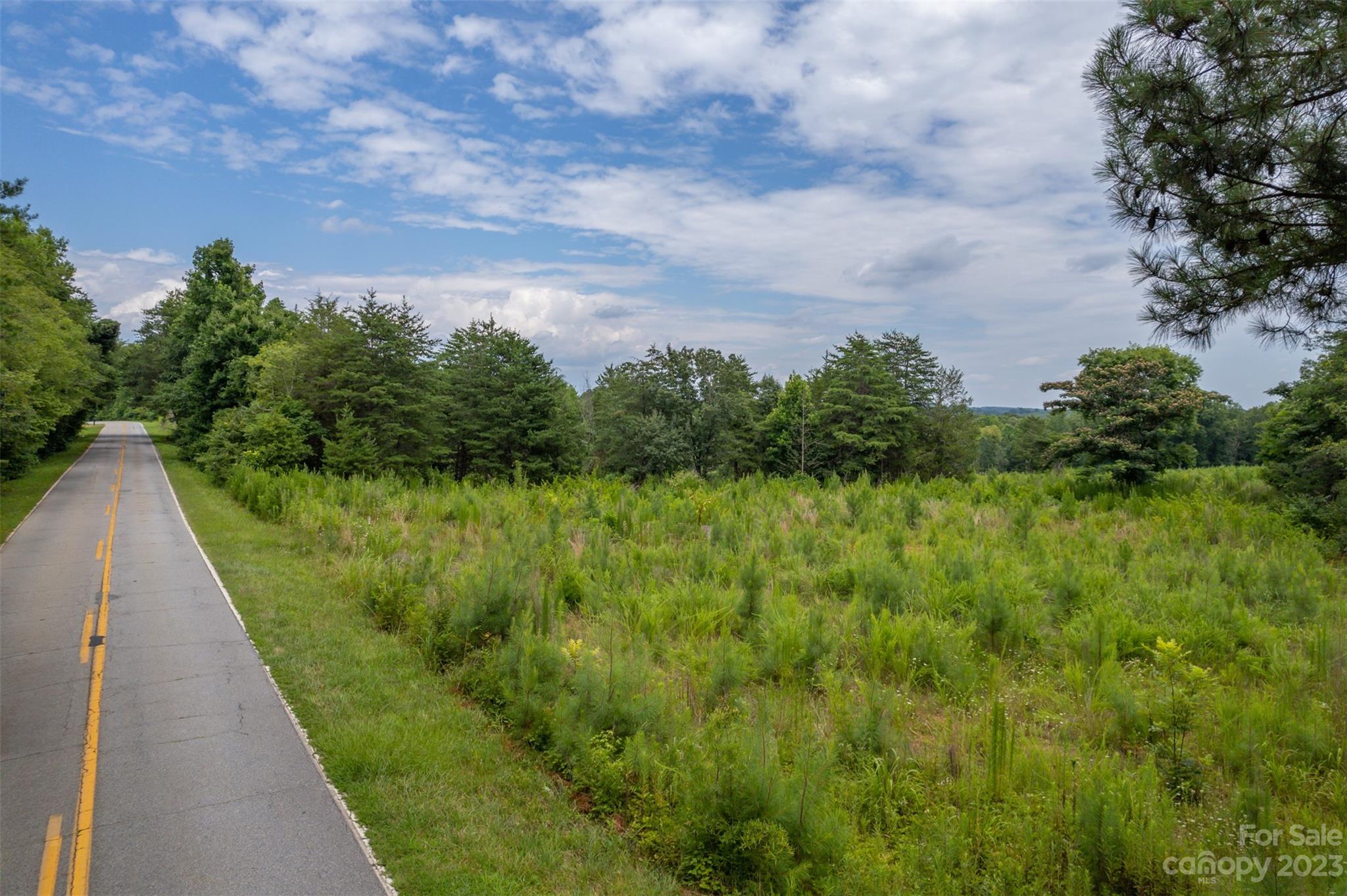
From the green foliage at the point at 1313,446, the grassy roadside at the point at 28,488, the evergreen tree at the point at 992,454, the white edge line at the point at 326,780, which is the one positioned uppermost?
the evergreen tree at the point at 992,454

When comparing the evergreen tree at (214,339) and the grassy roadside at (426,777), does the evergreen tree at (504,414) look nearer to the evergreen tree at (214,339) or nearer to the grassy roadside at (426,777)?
the evergreen tree at (214,339)

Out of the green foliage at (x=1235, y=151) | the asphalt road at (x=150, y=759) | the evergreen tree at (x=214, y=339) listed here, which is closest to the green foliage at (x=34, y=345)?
the evergreen tree at (x=214, y=339)

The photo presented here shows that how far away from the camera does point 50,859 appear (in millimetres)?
4812

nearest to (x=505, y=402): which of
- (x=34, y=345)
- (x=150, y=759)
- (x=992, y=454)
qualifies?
(x=34, y=345)

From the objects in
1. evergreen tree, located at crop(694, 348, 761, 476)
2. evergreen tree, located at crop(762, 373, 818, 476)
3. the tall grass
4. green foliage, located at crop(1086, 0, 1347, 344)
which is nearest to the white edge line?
the tall grass

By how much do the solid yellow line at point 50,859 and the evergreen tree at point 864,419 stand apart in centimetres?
4243

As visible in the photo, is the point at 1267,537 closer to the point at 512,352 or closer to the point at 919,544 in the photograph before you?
the point at 919,544

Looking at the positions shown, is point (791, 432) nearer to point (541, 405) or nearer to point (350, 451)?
point (541, 405)

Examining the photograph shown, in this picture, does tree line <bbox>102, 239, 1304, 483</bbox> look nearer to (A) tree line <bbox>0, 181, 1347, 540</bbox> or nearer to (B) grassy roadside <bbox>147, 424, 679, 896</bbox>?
(A) tree line <bbox>0, 181, 1347, 540</bbox>

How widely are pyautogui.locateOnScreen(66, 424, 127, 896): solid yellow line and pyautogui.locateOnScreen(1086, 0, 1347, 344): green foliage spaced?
9.93 metres

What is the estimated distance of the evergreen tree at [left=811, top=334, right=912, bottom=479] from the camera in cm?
4481

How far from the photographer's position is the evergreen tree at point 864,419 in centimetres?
4481

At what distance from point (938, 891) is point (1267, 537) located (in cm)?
1509

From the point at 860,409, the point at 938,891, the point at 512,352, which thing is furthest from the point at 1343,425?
the point at 512,352
